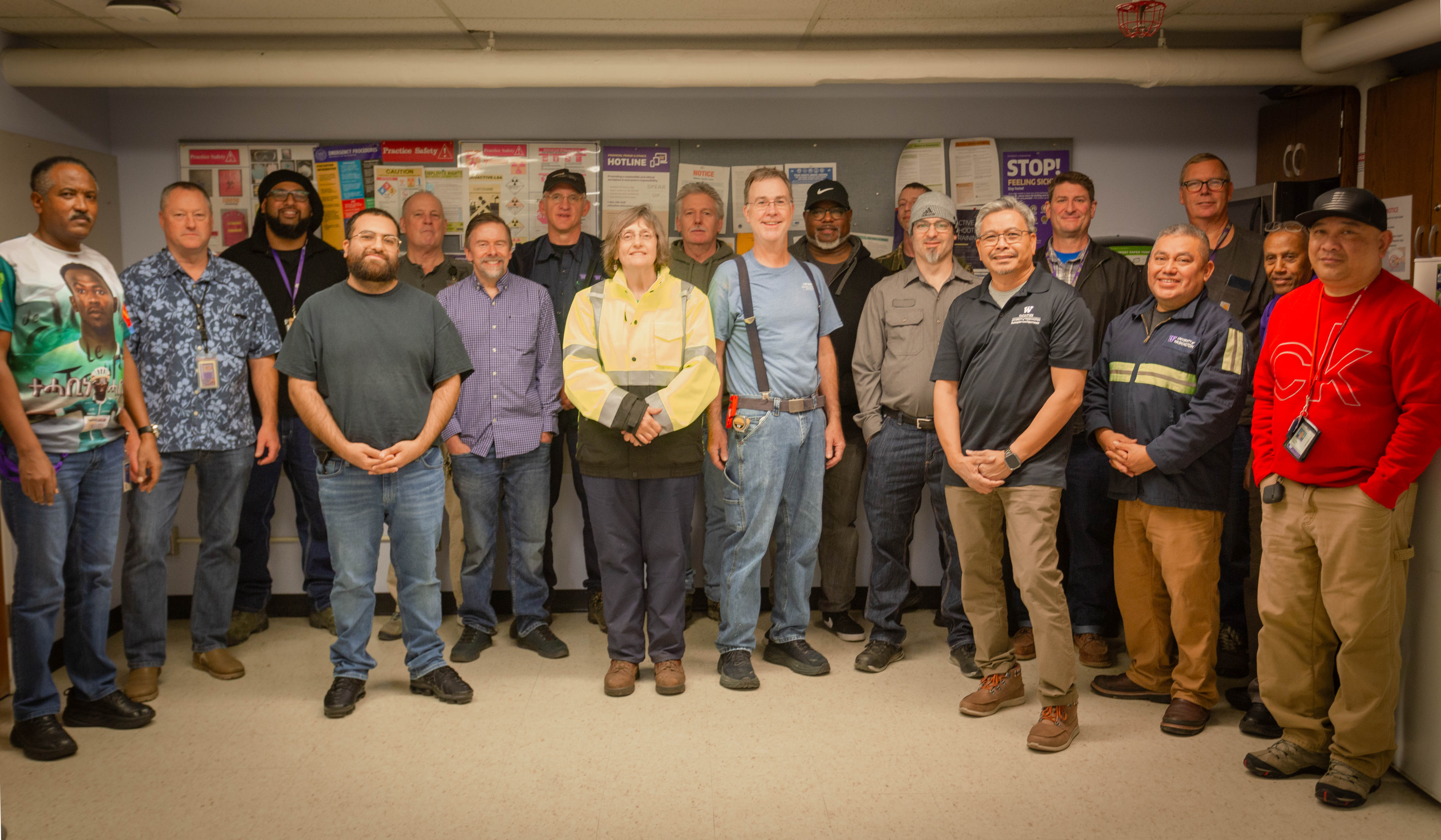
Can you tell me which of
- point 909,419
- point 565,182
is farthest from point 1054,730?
point 565,182

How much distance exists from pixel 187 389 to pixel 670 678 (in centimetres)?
209

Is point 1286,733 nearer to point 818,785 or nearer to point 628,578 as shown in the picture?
point 818,785

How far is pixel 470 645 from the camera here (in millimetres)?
3775

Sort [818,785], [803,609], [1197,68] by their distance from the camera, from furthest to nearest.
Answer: [1197,68] < [803,609] < [818,785]

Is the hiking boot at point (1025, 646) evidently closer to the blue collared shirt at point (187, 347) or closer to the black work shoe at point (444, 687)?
the black work shoe at point (444, 687)

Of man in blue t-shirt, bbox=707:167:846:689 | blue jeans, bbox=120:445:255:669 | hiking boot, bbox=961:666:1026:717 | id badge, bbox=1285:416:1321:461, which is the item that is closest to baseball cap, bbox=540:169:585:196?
man in blue t-shirt, bbox=707:167:846:689

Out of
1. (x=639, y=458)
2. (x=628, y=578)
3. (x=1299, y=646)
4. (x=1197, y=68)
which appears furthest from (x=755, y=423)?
(x=1197, y=68)

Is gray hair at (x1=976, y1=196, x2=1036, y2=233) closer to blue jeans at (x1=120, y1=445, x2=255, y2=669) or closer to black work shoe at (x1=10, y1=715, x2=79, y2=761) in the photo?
blue jeans at (x1=120, y1=445, x2=255, y2=669)

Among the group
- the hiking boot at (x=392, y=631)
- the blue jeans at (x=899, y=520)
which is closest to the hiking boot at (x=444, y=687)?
the hiking boot at (x=392, y=631)

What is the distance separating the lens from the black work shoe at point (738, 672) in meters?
3.42

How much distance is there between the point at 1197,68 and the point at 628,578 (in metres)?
3.29

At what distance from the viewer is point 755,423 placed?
11.1 ft

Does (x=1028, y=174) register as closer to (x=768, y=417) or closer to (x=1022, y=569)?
(x=768, y=417)

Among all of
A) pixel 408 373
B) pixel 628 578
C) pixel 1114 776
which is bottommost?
pixel 1114 776
